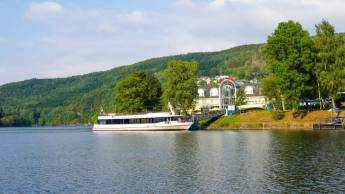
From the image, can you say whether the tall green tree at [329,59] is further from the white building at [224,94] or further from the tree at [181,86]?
the white building at [224,94]

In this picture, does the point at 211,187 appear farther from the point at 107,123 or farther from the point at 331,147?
the point at 107,123

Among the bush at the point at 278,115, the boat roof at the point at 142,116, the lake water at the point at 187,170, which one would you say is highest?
the boat roof at the point at 142,116

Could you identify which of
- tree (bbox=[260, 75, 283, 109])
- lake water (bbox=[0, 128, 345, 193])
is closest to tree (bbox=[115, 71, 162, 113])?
tree (bbox=[260, 75, 283, 109])

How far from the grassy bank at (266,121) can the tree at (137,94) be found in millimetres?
29594

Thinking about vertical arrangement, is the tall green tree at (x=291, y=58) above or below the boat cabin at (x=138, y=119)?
above

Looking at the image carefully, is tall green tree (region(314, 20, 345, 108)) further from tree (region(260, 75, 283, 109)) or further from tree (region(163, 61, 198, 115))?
tree (region(163, 61, 198, 115))

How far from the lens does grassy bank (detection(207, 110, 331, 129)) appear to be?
10869cm

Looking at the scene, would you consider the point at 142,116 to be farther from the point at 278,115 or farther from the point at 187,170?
the point at 187,170

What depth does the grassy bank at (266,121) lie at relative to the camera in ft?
357

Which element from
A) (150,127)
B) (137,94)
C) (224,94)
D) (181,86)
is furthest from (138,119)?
(224,94)

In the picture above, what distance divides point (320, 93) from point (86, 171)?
261 feet

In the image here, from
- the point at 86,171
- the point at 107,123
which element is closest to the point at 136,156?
the point at 86,171

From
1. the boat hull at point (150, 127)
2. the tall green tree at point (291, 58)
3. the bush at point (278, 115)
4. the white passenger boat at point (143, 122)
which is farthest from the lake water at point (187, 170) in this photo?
the white passenger boat at point (143, 122)

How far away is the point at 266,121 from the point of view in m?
116
